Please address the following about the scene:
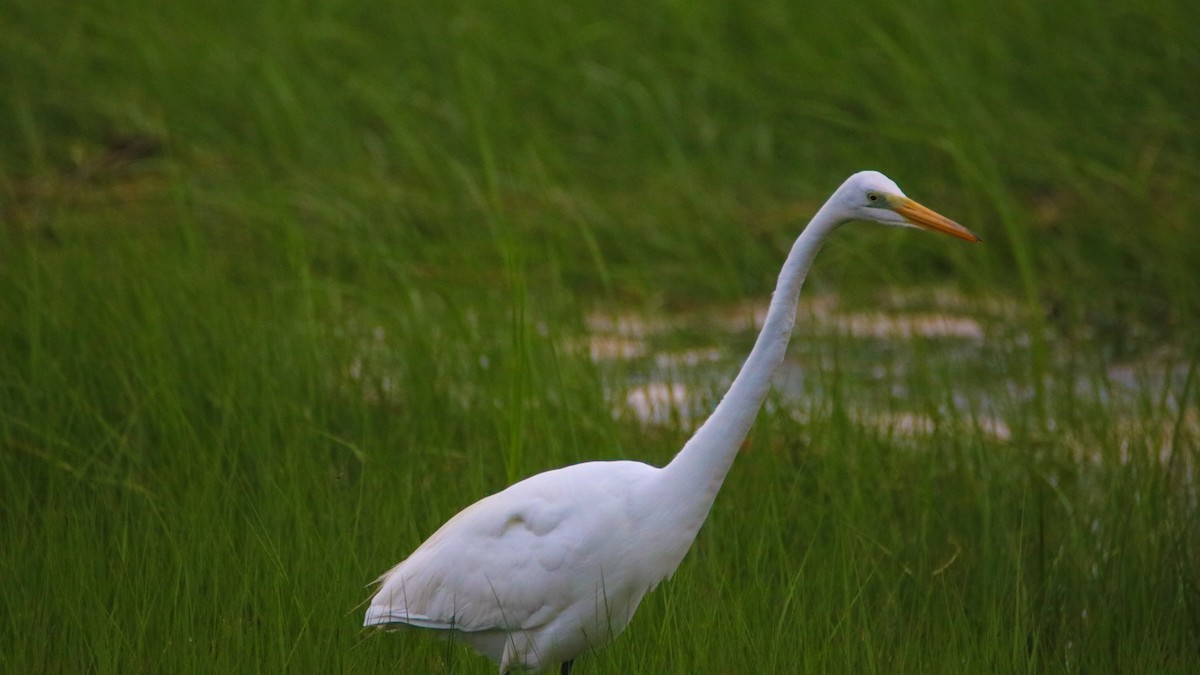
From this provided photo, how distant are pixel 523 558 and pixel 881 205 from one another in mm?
914

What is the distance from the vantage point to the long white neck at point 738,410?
8.60 ft

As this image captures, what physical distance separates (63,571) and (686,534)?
132cm

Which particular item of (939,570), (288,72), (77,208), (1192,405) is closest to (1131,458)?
(939,570)

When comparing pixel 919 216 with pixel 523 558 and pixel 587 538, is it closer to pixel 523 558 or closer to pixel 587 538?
pixel 587 538

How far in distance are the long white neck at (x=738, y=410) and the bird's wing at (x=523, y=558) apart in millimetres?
111

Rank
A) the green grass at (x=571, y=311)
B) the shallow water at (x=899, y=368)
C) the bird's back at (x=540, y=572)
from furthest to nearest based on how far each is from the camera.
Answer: the shallow water at (x=899, y=368), the green grass at (x=571, y=311), the bird's back at (x=540, y=572)

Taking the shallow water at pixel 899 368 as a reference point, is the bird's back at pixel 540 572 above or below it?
below

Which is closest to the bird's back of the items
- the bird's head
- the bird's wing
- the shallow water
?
the bird's wing

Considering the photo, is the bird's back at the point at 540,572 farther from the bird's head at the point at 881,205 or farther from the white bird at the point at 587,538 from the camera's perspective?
the bird's head at the point at 881,205

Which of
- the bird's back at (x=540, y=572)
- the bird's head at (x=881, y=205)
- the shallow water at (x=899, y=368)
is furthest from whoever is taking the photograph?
the shallow water at (x=899, y=368)

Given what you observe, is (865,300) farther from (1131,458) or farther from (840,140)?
(1131,458)

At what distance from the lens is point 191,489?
3512 millimetres

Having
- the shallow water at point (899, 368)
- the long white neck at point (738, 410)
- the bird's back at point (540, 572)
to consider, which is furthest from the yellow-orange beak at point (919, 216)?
the shallow water at point (899, 368)

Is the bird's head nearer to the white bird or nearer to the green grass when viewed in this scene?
the white bird
